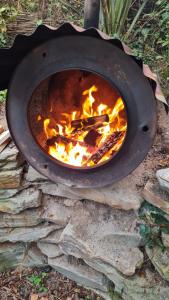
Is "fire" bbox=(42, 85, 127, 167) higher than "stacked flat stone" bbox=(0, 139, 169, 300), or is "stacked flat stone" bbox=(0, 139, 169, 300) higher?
"fire" bbox=(42, 85, 127, 167)

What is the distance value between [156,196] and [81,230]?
0.49 meters

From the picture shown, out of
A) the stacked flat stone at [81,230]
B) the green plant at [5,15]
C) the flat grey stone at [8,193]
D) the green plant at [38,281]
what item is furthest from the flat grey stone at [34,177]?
the green plant at [5,15]

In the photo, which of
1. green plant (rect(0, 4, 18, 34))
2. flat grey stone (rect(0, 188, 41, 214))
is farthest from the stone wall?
green plant (rect(0, 4, 18, 34))

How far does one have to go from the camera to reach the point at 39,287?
7.80 ft

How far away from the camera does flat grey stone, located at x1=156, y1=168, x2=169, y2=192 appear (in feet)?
5.76

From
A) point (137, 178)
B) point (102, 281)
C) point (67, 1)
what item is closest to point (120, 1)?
point (67, 1)

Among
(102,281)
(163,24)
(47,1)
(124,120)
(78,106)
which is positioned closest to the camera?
(124,120)

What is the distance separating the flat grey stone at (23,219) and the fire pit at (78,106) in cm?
41

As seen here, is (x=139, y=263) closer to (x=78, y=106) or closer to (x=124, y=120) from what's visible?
(x=124, y=120)

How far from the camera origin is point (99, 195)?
6.47 ft

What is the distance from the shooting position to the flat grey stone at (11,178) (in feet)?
6.83

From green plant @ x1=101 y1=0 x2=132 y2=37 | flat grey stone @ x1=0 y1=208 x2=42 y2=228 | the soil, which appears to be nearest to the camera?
flat grey stone @ x1=0 y1=208 x2=42 y2=228

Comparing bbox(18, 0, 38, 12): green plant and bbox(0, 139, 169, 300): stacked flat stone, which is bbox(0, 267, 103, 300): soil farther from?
bbox(18, 0, 38, 12): green plant

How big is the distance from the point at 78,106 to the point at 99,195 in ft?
1.59
